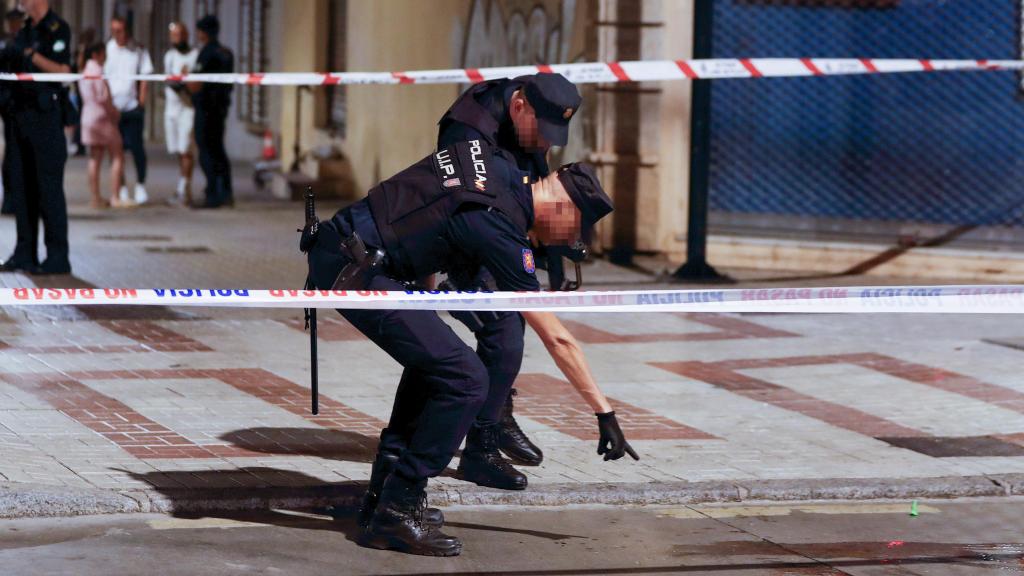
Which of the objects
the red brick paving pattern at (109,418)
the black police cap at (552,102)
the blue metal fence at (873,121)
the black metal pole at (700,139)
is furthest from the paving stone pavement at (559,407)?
the blue metal fence at (873,121)

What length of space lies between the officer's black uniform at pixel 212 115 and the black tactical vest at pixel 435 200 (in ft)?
40.6

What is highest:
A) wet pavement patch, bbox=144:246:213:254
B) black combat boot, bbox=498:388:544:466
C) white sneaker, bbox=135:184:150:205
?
black combat boot, bbox=498:388:544:466

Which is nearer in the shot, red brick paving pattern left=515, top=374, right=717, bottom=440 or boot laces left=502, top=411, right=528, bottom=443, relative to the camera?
boot laces left=502, top=411, right=528, bottom=443

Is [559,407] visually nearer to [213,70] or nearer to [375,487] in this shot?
[375,487]

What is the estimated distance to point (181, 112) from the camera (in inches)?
763

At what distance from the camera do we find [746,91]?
14.8 meters

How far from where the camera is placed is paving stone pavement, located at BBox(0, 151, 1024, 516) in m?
7.07

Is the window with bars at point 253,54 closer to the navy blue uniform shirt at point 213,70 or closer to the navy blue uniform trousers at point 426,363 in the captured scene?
the navy blue uniform shirt at point 213,70

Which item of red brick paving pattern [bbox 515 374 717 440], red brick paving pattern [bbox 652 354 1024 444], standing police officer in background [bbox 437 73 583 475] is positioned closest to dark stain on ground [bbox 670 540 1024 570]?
standing police officer in background [bbox 437 73 583 475]

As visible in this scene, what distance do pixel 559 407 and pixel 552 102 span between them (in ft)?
8.32

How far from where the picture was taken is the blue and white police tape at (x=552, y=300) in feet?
19.3

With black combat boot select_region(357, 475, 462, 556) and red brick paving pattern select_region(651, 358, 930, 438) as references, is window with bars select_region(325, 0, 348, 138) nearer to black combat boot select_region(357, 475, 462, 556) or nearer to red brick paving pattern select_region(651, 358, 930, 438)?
red brick paving pattern select_region(651, 358, 930, 438)

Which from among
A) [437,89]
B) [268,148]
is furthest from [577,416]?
[268,148]

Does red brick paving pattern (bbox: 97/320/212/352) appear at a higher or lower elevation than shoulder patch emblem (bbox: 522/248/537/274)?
lower
